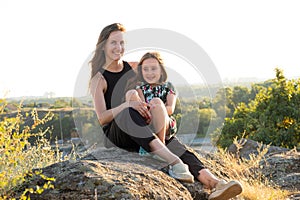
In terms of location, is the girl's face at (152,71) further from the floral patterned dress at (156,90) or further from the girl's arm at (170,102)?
the girl's arm at (170,102)

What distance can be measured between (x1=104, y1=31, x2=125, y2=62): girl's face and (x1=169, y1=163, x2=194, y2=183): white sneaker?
5.66 feet

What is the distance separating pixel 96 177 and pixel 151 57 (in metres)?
2.24

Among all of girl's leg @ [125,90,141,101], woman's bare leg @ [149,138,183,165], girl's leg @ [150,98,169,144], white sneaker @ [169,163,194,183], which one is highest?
girl's leg @ [125,90,141,101]

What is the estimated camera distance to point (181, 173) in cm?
474

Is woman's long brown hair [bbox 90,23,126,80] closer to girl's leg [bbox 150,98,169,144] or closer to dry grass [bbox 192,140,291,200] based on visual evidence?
girl's leg [bbox 150,98,169,144]

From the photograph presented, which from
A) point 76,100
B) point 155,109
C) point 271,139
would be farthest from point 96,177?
point 271,139

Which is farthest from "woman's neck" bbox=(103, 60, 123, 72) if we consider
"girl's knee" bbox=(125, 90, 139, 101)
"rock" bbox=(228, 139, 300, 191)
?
"rock" bbox=(228, 139, 300, 191)

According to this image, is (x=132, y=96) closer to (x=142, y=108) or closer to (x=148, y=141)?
(x=142, y=108)

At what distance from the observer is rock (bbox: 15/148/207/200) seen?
12.6 feet

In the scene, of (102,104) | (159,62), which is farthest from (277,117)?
(102,104)

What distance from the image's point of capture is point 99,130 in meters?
5.99

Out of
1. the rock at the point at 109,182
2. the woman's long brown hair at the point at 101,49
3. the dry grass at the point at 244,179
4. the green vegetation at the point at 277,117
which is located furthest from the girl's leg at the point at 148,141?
the green vegetation at the point at 277,117

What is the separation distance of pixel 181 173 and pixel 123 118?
2.84 feet

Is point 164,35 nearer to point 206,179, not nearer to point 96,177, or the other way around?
point 206,179
